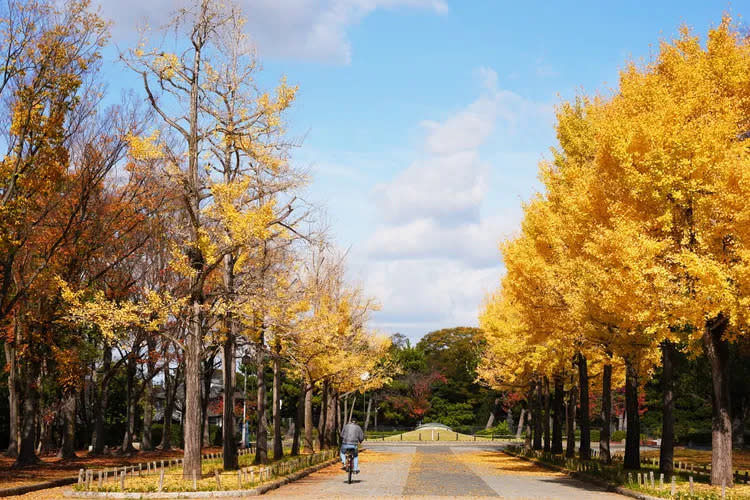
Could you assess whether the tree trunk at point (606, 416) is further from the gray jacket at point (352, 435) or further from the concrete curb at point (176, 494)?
the concrete curb at point (176, 494)

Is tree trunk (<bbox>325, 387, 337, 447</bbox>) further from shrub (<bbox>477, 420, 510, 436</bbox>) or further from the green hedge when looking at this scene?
shrub (<bbox>477, 420, 510, 436</bbox>)

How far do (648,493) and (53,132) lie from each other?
56.9ft

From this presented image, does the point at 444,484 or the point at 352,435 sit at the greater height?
the point at 352,435

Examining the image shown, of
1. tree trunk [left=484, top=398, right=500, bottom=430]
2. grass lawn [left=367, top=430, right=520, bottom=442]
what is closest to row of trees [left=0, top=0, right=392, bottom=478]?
grass lawn [left=367, top=430, right=520, bottom=442]

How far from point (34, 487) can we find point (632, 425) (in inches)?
638

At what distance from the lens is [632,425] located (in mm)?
23719

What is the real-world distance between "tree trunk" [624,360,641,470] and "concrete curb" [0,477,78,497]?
15331 millimetres

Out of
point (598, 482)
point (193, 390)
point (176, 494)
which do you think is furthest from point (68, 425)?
point (598, 482)

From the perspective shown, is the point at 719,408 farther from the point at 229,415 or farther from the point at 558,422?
the point at 558,422

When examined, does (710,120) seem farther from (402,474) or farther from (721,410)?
(402,474)

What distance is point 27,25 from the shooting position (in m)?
21.4

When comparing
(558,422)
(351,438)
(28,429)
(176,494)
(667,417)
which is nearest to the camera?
(176,494)

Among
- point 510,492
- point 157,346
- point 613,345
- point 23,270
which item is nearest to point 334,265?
point 157,346

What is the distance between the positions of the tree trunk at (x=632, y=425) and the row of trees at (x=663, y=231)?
0.04 m
